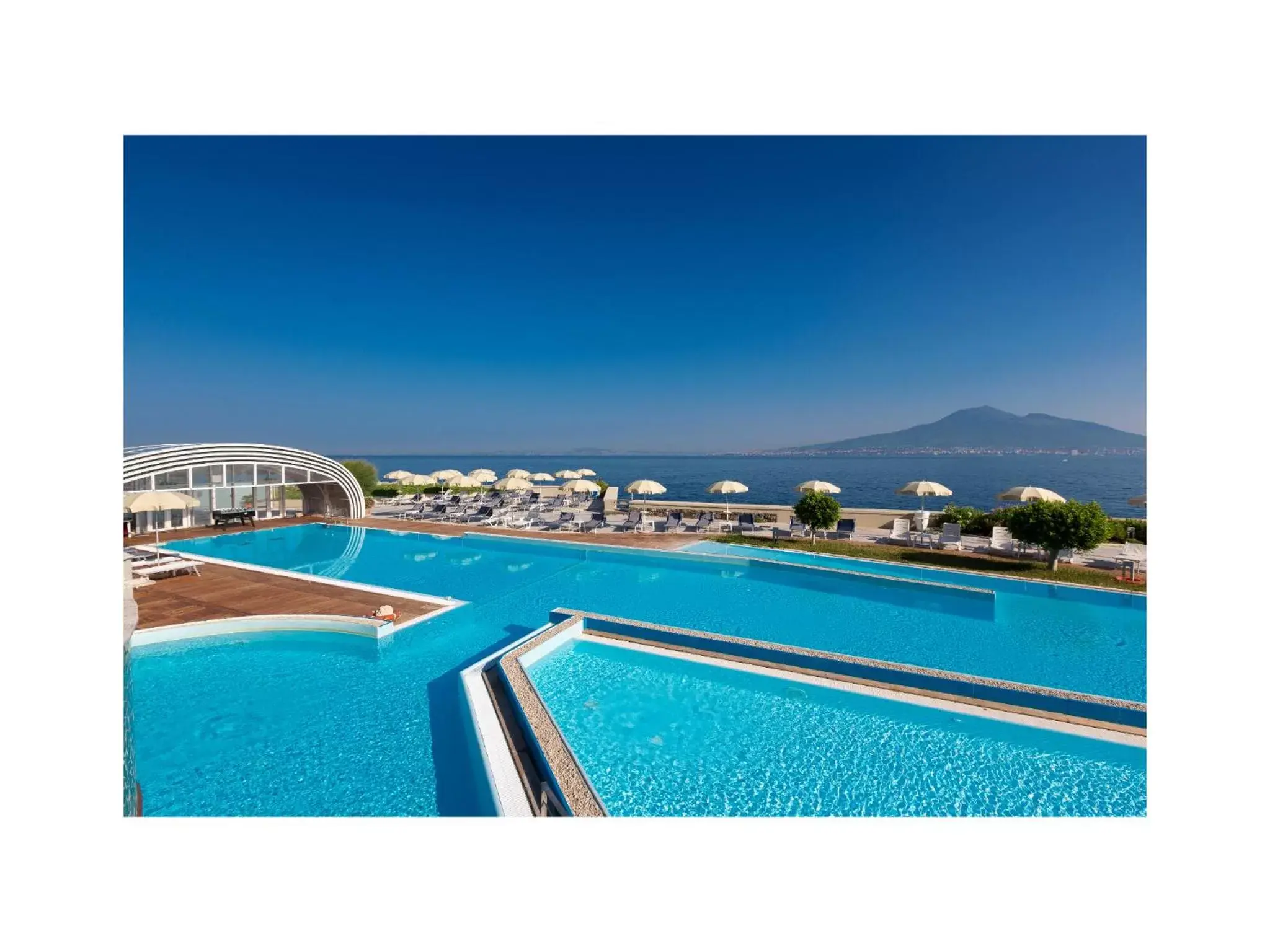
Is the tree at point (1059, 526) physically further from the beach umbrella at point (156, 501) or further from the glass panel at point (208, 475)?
the glass panel at point (208, 475)

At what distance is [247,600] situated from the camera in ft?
25.7

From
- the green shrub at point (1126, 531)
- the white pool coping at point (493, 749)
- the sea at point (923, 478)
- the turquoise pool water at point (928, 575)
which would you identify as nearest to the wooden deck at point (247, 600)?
the white pool coping at point (493, 749)

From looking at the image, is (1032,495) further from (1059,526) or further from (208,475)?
(208,475)

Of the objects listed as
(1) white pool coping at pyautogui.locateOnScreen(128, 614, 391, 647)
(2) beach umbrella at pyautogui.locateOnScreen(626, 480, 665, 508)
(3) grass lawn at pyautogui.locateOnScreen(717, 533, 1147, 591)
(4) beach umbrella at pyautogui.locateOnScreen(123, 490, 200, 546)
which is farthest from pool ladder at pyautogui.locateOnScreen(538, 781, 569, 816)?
(4) beach umbrella at pyautogui.locateOnScreen(123, 490, 200, 546)

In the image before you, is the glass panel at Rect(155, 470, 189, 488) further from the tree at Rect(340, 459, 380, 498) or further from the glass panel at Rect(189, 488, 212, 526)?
the tree at Rect(340, 459, 380, 498)

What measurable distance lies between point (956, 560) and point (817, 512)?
2.95 m

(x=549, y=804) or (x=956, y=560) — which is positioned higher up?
(x=956, y=560)

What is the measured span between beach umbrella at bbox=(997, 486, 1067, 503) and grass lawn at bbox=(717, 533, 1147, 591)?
137cm

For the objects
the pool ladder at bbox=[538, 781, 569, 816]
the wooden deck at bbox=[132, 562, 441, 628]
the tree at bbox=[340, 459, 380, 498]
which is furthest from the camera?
the tree at bbox=[340, 459, 380, 498]

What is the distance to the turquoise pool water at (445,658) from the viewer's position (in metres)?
3.78

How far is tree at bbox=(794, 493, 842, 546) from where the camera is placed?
1214 centimetres

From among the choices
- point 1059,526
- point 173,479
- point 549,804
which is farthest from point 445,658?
point 173,479

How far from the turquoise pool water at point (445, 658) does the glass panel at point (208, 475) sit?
424cm
